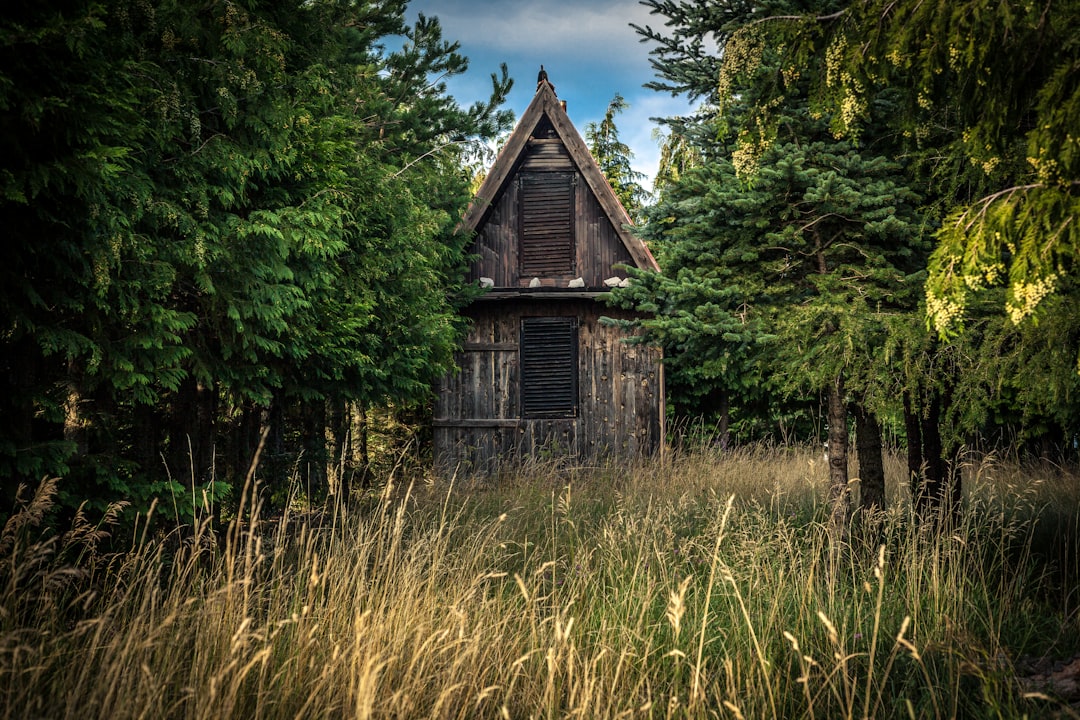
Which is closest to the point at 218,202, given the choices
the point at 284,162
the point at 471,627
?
the point at 284,162

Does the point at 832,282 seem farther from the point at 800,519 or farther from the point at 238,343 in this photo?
the point at 238,343

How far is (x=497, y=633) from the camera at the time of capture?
11.8 ft

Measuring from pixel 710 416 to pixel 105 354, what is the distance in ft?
37.6

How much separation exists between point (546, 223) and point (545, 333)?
187 cm

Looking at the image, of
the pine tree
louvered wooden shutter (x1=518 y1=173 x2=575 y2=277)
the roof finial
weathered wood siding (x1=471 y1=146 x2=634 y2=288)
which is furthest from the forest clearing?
the pine tree

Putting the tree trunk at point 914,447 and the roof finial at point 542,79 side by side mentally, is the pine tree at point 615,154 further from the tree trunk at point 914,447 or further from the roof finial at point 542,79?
the tree trunk at point 914,447

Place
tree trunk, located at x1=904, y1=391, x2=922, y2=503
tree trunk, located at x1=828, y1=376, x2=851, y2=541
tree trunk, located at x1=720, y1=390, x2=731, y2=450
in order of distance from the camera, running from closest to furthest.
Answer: tree trunk, located at x1=904, y1=391, x2=922, y2=503 → tree trunk, located at x1=828, y1=376, x2=851, y2=541 → tree trunk, located at x1=720, y1=390, x2=731, y2=450

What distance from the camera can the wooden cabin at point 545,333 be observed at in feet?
43.3

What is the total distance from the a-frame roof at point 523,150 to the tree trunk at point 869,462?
6755 mm

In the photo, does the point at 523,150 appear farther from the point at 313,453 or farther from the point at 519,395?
the point at 313,453

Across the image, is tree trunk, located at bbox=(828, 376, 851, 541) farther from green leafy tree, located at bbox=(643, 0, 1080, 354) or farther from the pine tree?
the pine tree

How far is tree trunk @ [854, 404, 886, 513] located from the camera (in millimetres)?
6508

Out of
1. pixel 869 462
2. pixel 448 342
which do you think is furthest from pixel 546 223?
pixel 869 462

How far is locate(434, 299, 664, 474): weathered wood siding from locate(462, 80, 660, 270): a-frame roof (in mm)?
1444
